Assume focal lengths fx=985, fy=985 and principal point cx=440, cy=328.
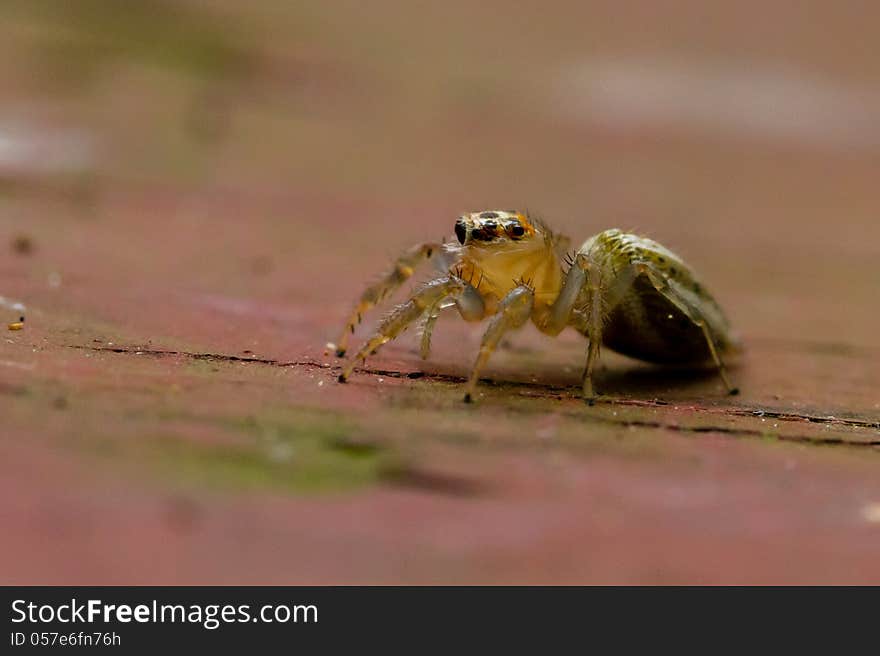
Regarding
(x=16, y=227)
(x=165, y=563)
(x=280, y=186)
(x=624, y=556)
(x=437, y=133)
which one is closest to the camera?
(x=165, y=563)

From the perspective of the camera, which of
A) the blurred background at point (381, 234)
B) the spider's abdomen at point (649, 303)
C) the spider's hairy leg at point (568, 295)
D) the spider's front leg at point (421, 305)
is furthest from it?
the spider's abdomen at point (649, 303)

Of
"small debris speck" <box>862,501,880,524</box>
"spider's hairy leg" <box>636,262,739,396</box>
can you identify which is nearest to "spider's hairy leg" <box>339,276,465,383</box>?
"spider's hairy leg" <box>636,262,739,396</box>

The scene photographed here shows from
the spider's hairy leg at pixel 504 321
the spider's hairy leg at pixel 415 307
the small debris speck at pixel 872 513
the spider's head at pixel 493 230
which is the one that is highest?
the spider's head at pixel 493 230

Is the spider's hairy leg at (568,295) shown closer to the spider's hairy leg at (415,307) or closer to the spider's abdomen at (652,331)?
the spider's abdomen at (652,331)

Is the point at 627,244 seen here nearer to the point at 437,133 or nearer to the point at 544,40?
the point at 437,133

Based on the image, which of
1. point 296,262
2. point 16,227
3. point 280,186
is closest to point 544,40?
point 280,186

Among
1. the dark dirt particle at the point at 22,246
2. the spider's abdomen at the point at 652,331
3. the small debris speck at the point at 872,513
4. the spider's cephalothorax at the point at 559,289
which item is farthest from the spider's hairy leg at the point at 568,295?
the dark dirt particle at the point at 22,246

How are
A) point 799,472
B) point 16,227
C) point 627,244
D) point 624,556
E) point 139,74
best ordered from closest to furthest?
point 624,556 < point 799,472 < point 627,244 < point 16,227 < point 139,74

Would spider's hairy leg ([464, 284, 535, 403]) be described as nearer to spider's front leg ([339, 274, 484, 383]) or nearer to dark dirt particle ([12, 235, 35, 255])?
spider's front leg ([339, 274, 484, 383])
